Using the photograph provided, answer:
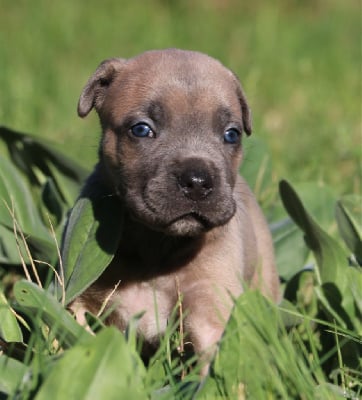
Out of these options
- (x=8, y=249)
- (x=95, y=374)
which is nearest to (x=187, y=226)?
(x=95, y=374)

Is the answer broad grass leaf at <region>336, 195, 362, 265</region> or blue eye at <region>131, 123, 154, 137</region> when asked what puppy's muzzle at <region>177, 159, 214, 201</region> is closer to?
blue eye at <region>131, 123, 154, 137</region>

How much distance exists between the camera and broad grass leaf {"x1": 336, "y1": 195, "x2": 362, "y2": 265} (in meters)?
3.89

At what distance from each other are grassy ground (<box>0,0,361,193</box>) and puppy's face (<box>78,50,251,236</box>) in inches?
81.4

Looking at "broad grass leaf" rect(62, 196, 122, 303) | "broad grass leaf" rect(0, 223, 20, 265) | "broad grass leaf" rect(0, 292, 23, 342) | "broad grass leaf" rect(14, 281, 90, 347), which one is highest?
"broad grass leaf" rect(14, 281, 90, 347)

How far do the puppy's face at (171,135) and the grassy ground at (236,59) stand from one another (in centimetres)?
207

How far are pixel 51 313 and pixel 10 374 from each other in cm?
23

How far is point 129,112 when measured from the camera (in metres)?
3.58

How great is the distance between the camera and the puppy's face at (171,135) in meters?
3.30

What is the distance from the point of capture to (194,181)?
3.27 m

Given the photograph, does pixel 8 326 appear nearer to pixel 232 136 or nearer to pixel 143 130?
pixel 143 130

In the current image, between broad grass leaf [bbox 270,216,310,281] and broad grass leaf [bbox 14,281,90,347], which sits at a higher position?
broad grass leaf [bbox 14,281,90,347]

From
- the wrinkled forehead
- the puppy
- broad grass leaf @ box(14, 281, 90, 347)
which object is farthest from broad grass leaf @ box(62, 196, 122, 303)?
the wrinkled forehead

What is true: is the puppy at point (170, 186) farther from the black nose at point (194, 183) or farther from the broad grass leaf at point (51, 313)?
the broad grass leaf at point (51, 313)

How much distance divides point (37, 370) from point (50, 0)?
299 inches
